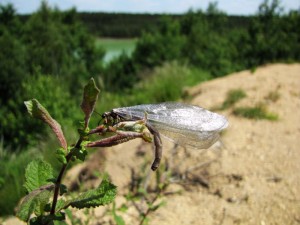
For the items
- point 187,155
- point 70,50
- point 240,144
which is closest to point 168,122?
point 187,155

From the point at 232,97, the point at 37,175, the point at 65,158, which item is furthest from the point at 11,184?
the point at 65,158

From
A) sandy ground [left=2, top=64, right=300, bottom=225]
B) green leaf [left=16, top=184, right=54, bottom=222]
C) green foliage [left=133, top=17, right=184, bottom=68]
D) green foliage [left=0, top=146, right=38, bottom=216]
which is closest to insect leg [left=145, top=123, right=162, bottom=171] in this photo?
green leaf [left=16, top=184, right=54, bottom=222]

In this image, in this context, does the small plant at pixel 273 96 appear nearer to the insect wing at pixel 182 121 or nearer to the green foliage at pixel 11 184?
the green foliage at pixel 11 184

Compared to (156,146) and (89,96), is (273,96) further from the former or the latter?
(89,96)

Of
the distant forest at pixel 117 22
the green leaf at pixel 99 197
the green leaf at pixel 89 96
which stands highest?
the green leaf at pixel 89 96

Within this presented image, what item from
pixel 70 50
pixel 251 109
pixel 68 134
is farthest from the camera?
pixel 70 50

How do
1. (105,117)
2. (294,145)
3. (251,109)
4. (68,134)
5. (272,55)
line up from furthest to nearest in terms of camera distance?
(272,55) < (251,109) < (68,134) < (294,145) < (105,117)

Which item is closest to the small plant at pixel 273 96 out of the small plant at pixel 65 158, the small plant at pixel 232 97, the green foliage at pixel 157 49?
the small plant at pixel 232 97

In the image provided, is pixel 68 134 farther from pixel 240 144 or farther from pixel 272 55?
pixel 272 55
